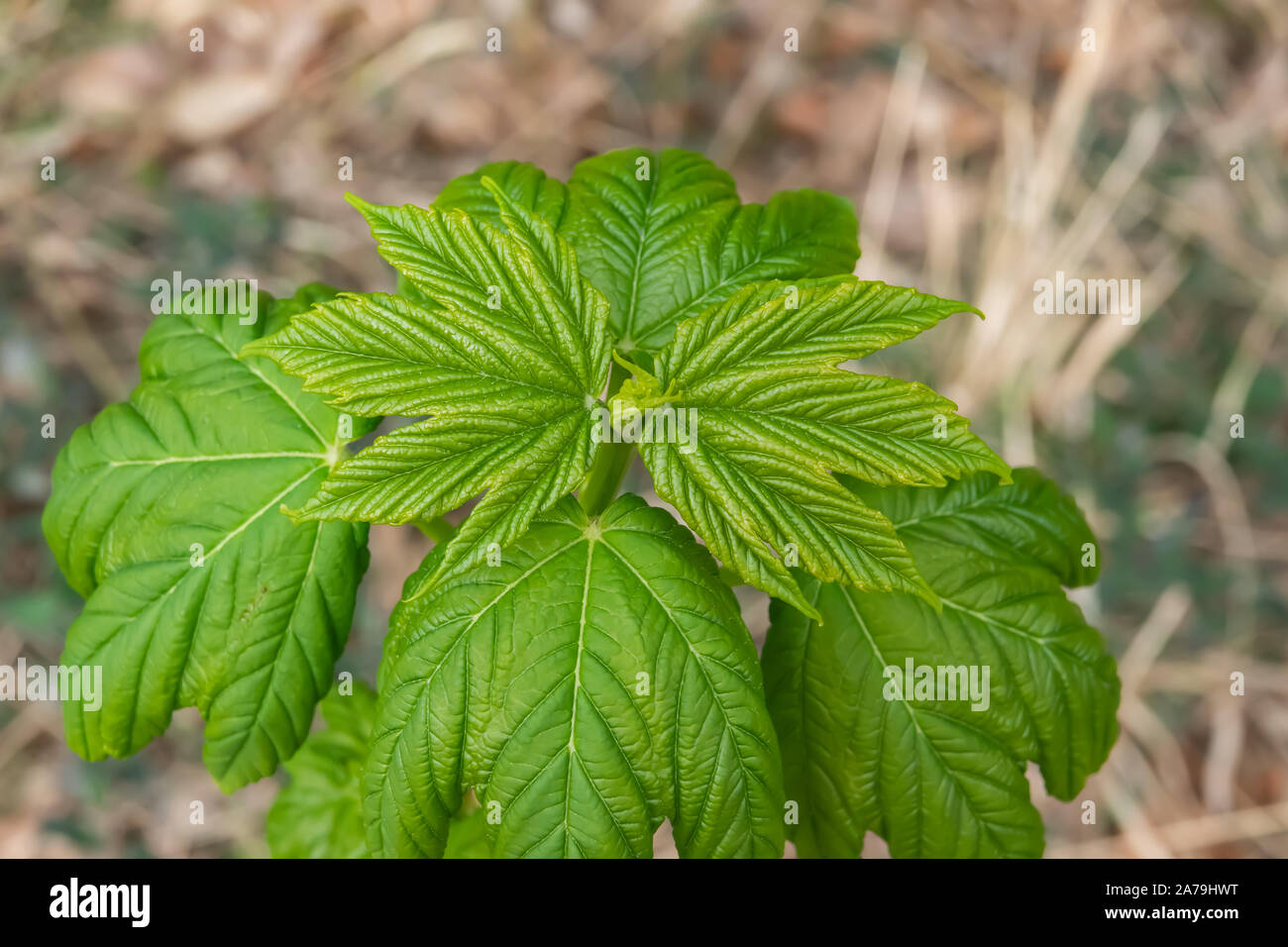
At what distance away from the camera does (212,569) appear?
6.46 feet

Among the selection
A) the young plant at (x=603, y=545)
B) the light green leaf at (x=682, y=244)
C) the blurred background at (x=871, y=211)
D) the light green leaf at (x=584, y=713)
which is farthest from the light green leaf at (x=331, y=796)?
the light green leaf at (x=682, y=244)

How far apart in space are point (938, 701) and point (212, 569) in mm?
1492

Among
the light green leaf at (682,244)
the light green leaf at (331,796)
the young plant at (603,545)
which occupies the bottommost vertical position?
the light green leaf at (331,796)

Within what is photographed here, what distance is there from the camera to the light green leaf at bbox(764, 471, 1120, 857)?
2.02m

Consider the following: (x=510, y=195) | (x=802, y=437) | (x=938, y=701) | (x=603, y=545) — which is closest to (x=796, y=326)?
(x=802, y=437)

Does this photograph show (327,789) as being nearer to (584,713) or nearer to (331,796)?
(331,796)

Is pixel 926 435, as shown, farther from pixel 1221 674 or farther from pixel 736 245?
pixel 1221 674

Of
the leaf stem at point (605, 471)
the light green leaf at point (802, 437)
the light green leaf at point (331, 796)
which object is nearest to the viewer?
the light green leaf at point (802, 437)

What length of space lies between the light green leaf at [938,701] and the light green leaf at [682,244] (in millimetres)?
536

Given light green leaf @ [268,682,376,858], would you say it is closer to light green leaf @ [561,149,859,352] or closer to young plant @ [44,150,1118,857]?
young plant @ [44,150,1118,857]

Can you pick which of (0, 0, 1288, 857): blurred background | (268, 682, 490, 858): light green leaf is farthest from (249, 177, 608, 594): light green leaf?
(0, 0, 1288, 857): blurred background

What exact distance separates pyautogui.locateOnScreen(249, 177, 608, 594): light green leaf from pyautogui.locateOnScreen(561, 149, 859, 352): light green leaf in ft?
0.84

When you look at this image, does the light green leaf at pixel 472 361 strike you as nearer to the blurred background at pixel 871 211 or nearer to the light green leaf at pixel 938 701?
the light green leaf at pixel 938 701

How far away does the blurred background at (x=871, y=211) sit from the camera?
393 cm
